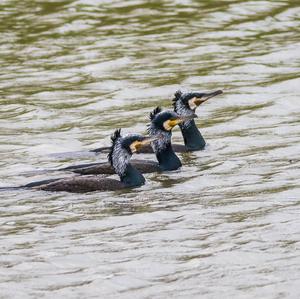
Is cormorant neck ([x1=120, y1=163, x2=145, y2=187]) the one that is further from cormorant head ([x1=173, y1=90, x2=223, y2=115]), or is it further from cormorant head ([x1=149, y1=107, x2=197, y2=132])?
cormorant head ([x1=173, y1=90, x2=223, y2=115])

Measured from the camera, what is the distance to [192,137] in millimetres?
19250

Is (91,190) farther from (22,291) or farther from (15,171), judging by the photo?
(22,291)

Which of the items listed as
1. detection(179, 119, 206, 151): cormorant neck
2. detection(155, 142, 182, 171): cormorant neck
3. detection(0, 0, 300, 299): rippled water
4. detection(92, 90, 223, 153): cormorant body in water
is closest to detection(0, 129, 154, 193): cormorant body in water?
detection(0, 0, 300, 299): rippled water

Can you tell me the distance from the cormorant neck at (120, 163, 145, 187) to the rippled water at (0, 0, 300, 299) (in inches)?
6.3

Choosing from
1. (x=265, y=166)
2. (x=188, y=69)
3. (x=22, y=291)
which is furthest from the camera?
(x=188, y=69)

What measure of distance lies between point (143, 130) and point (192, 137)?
162 cm

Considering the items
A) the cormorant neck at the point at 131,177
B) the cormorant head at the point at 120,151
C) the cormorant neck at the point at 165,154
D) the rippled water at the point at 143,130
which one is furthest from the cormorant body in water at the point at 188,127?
the cormorant neck at the point at 131,177

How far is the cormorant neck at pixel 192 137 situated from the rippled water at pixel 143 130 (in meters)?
0.21

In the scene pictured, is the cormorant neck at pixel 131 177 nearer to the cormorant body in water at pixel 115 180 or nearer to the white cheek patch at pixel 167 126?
the cormorant body in water at pixel 115 180

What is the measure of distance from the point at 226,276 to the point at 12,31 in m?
18.0

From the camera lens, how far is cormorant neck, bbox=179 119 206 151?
19.2 meters

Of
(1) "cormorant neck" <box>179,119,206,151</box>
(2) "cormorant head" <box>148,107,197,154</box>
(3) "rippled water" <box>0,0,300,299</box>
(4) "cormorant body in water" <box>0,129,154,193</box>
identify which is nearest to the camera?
(3) "rippled water" <box>0,0,300,299</box>

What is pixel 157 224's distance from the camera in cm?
1444

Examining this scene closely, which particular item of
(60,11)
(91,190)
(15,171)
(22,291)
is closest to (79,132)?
(15,171)
